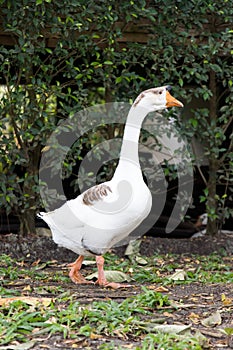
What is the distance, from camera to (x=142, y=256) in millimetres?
6648

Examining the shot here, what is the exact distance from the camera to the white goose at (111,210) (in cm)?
466

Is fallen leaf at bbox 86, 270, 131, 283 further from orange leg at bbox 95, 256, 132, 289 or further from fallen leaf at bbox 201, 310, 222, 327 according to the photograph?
fallen leaf at bbox 201, 310, 222, 327

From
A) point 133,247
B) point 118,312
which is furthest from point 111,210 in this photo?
point 133,247

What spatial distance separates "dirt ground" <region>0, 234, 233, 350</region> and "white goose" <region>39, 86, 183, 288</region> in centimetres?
33

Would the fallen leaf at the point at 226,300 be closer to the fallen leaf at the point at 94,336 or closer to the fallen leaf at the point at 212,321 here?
the fallen leaf at the point at 212,321

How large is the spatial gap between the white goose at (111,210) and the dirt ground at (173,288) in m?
0.33

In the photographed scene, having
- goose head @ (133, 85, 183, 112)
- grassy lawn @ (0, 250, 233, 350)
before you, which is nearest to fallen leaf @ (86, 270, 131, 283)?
grassy lawn @ (0, 250, 233, 350)

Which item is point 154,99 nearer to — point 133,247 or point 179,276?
point 179,276

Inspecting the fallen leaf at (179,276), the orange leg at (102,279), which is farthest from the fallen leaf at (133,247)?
the orange leg at (102,279)

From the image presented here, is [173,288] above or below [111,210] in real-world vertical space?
below

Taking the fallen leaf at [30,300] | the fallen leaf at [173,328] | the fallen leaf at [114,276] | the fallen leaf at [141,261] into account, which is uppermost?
the fallen leaf at [173,328]

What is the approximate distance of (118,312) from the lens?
3.73m

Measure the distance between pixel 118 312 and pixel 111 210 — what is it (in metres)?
1.10

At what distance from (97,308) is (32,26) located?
3376mm
